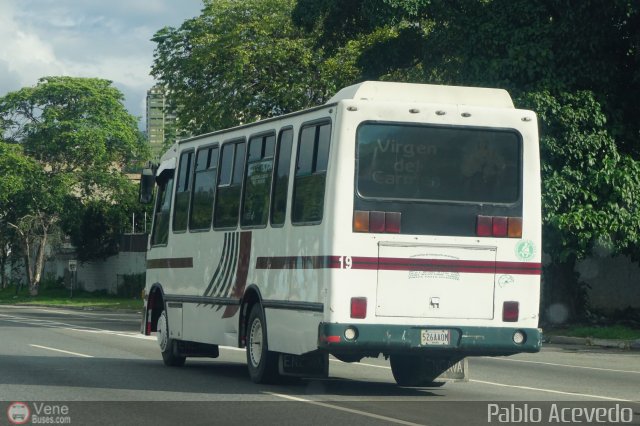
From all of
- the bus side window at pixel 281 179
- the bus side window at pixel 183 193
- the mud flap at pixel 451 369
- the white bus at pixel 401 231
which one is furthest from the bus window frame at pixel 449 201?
the bus side window at pixel 183 193

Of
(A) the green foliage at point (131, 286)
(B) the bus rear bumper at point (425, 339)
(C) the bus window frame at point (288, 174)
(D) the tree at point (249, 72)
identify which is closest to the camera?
(B) the bus rear bumper at point (425, 339)

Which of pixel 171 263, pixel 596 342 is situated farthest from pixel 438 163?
pixel 596 342

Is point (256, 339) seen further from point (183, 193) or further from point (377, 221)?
point (183, 193)

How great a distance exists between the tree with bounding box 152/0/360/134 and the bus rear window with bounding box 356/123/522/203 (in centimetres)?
2850

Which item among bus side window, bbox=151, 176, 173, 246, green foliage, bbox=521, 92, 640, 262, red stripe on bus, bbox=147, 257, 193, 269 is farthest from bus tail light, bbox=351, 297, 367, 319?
green foliage, bbox=521, 92, 640, 262

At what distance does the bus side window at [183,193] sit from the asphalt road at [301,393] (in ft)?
6.94

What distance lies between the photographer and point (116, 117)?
76375 mm

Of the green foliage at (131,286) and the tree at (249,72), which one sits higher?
the tree at (249,72)

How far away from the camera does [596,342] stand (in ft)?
86.4

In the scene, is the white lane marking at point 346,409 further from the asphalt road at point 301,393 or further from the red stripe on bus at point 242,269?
the red stripe on bus at point 242,269

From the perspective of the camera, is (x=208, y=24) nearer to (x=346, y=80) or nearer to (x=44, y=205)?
(x=346, y=80)

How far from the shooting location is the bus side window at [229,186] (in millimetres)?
15938

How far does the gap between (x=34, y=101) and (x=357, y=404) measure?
65.4 meters

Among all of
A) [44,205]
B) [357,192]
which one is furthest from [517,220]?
[44,205]
